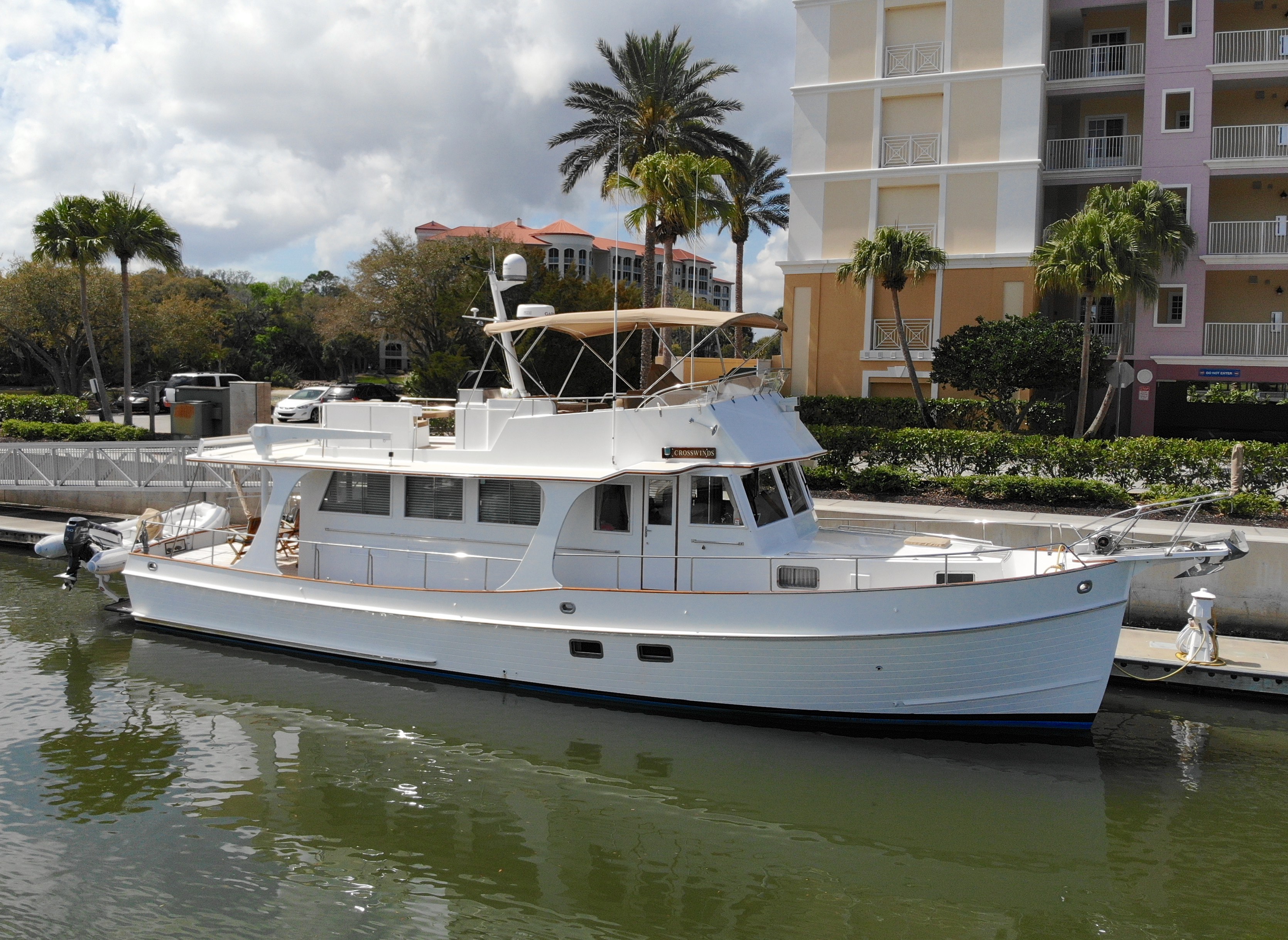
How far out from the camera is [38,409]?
2995 cm

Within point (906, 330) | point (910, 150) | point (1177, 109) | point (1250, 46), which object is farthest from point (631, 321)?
point (1250, 46)

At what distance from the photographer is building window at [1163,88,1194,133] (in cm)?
2653

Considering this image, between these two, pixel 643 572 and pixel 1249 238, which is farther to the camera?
pixel 1249 238

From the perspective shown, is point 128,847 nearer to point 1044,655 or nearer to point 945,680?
point 945,680

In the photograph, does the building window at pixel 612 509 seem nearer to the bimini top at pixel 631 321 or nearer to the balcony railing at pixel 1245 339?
the bimini top at pixel 631 321

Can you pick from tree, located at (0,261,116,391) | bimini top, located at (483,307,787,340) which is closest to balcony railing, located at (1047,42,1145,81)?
bimini top, located at (483,307,787,340)

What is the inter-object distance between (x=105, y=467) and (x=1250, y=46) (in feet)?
99.8

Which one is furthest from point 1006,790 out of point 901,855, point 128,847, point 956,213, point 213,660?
point 956,213

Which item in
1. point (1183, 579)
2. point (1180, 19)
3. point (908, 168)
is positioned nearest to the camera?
point (1183, 579)

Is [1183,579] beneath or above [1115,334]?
beneath

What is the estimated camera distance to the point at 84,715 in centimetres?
1155

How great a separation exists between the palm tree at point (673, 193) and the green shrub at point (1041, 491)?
8674mm

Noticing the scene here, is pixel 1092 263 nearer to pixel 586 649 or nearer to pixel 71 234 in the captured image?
pixel 586 649

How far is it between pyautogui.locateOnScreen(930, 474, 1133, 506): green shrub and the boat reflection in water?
706 cm
